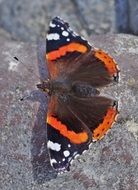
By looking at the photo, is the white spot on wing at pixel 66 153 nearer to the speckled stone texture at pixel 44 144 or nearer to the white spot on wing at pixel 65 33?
the speckled stone texture at pixel 44 144

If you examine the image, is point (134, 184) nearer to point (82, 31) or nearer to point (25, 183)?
point (25, 183)

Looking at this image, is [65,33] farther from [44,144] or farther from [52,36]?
[44,144]

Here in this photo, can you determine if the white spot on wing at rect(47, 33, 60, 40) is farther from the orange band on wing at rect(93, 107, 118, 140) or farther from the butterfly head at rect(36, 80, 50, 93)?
the orange band on wing at rect(93, 107, 118, 140)

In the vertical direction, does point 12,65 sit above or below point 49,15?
below

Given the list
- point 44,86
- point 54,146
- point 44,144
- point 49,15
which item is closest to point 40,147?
point 44,144

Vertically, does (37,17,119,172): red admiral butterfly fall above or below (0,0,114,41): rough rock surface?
below

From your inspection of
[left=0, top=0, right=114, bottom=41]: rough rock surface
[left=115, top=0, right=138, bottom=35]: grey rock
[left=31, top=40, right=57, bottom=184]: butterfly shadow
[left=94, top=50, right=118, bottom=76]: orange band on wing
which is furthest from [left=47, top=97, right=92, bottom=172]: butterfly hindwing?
[left=0, top=0, right=114, bottom=41]: rough rock surface

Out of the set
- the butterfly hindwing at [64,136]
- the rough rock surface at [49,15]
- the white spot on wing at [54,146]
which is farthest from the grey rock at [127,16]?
the white spot on wing at [54,146]
